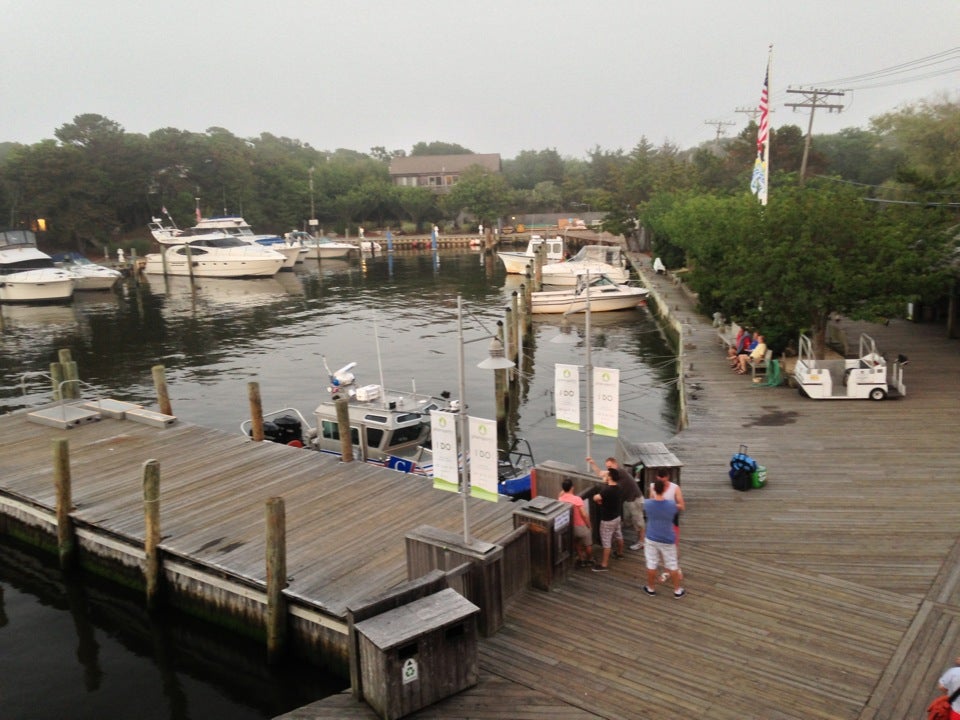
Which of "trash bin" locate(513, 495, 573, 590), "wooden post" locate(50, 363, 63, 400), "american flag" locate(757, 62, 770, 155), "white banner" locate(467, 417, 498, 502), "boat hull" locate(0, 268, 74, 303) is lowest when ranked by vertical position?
"boat hull" locate(0, 268, 74, 303)

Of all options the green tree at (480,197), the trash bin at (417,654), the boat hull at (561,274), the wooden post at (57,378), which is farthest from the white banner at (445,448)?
the green tree at (480,197)

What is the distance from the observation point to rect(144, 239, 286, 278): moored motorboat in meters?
74.7

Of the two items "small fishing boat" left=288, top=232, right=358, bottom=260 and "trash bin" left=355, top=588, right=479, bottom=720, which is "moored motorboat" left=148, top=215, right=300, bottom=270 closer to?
"small fishing boat" left=288, top=232, right=358, bottom=260

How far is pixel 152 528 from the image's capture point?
13992mm

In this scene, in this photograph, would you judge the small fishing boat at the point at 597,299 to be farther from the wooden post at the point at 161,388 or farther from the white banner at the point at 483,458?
the white banner at the point at 483,458

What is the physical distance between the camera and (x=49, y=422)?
2212 cm

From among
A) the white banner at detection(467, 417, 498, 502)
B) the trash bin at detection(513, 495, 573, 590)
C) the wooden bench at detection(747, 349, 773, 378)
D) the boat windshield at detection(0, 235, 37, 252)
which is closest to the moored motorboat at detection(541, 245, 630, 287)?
the wooden bench at detection(747, 349, 773, 378)

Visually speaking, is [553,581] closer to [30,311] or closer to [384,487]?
[384,487]

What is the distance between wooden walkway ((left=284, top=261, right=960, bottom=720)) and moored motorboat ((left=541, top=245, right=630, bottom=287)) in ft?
122

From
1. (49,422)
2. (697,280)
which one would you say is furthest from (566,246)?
(49,422)

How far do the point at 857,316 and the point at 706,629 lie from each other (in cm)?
1561

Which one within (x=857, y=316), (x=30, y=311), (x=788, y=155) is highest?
(x=788, y=155)

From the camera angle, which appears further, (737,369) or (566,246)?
(566,246)

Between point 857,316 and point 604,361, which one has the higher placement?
point 857,316
